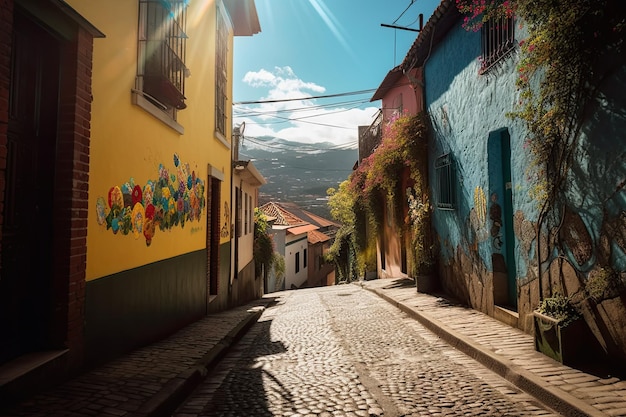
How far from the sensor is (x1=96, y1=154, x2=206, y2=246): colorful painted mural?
4.15 m

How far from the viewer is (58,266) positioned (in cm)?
334

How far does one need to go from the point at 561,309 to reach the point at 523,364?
71 centimetres

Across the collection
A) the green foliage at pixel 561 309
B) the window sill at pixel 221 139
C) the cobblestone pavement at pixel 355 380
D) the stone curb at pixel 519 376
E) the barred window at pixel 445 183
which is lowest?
the cobblestone pavement at pixel 355 380

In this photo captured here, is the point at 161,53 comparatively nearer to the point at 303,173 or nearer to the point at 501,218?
the point at 501,218

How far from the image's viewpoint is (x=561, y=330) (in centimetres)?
391

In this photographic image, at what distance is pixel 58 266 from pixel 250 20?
986cm

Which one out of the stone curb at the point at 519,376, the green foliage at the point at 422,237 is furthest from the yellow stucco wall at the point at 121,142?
the green foliage at the point at 422,237

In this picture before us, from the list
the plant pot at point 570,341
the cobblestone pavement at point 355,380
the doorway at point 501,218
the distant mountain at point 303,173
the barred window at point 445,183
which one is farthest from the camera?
the distant mountain at point 303,173

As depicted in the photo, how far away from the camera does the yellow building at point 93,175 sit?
3105 mm

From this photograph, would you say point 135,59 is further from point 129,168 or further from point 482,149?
point 482,149

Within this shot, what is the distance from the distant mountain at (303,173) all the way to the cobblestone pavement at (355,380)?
2067 inches

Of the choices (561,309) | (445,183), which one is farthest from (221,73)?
(561,309)

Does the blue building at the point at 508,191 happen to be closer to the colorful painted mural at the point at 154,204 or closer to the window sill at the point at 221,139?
the colorful painted mural at the point at 154,204

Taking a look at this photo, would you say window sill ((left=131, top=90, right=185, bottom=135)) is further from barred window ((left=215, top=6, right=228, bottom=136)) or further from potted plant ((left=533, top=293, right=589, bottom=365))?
potted plant ((left=533, top=293, right=589, bottom=365))
